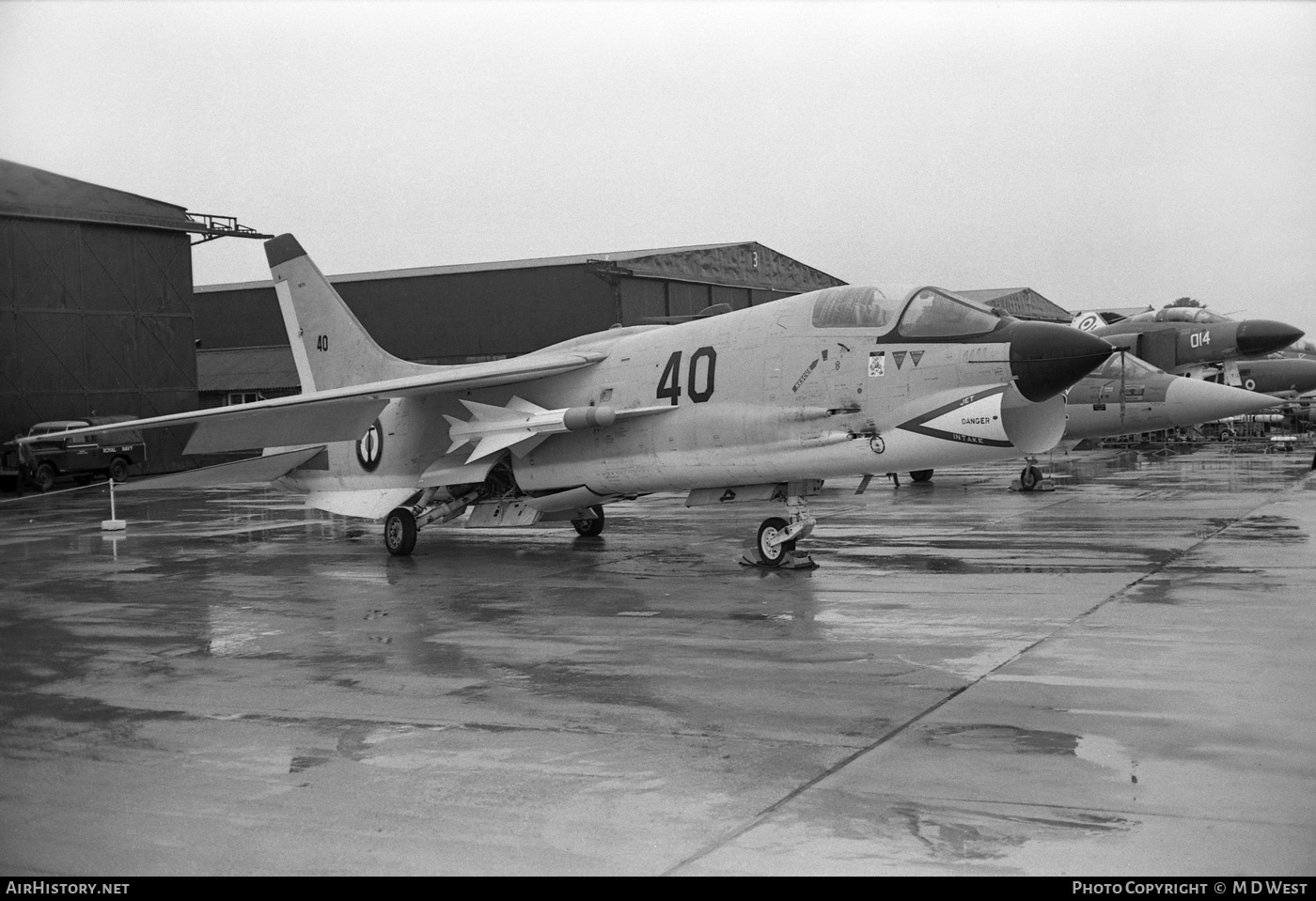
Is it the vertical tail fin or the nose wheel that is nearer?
the vertical tail fin

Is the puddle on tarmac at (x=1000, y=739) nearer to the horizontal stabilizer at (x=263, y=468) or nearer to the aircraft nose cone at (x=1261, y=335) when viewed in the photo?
the horizontal stabilizer at (x=263, y=468)

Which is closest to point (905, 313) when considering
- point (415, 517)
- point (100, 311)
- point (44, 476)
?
point (415, 517)

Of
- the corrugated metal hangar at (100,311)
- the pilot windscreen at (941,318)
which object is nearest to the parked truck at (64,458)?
the corrugated metal hangar at (100,311)

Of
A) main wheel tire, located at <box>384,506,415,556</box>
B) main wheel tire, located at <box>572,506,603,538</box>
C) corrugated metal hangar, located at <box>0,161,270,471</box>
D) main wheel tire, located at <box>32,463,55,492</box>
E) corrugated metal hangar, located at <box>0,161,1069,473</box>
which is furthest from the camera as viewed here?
corrugated metal hangar, located at <box>0,161,1069,473</box>

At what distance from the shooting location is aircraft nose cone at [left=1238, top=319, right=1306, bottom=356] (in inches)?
985

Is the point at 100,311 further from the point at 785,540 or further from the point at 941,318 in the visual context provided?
the point at 941,318

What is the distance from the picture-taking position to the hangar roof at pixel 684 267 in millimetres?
41781

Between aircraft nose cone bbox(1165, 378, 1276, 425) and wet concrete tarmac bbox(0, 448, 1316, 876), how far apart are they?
6.97 metres

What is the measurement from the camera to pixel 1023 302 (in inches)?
2699

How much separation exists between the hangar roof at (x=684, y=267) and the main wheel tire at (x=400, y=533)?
25.6 metres

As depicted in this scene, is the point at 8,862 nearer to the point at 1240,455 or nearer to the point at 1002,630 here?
the point at 1002,630

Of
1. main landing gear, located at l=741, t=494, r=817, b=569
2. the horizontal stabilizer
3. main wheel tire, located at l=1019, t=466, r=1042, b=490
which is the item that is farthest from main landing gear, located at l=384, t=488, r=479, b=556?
main wheel tire, located at l=1019, t=466, r=1042, b=490

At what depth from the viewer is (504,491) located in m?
15.4

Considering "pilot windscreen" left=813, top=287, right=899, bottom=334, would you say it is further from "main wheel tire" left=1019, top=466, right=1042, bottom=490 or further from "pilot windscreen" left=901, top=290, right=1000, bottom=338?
"main wheel tire" left=1019, top=466, right=1042, bottom=490
